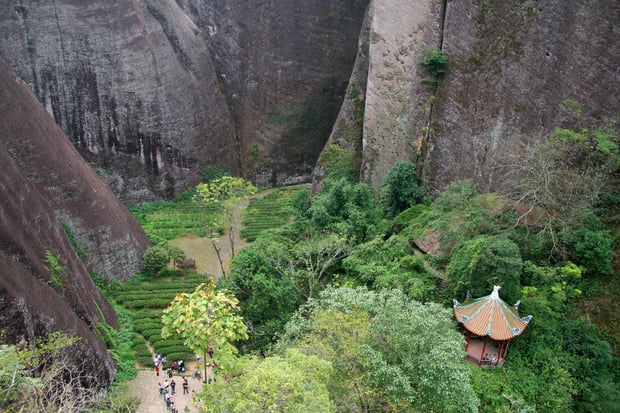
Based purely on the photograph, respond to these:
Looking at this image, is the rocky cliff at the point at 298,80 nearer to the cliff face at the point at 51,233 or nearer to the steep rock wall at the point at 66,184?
the steep rock wall at the point at 66,184

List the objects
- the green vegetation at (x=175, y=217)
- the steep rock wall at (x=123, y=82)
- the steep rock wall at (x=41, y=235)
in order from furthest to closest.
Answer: the green vegetation at (x=175, y=217) < the steep rock wall at (x=123, y=82) < the steep rock wall at (x=41, y=235)

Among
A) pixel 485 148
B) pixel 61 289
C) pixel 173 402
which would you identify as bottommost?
pixel 173 402

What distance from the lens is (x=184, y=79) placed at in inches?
1495

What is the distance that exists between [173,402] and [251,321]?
3.98m

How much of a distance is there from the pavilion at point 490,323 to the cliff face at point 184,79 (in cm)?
2417

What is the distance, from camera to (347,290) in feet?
58.6

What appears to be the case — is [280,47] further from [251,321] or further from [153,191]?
[251,321]

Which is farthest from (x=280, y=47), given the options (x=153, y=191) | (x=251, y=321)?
(x=251, y=321)

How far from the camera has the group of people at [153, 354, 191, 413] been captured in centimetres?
2099

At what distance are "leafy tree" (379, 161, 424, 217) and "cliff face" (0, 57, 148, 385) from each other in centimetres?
1267

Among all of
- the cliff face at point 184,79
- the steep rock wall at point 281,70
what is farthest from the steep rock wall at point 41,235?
the steep rock wall at point 281,70

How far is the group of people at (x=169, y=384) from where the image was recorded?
21.0 m

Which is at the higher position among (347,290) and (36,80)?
(36,80)

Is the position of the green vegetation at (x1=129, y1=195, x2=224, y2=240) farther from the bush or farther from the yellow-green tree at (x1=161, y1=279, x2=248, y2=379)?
the yellow-green tree at (x1=161, y1=279, x2=248, y2=379)
